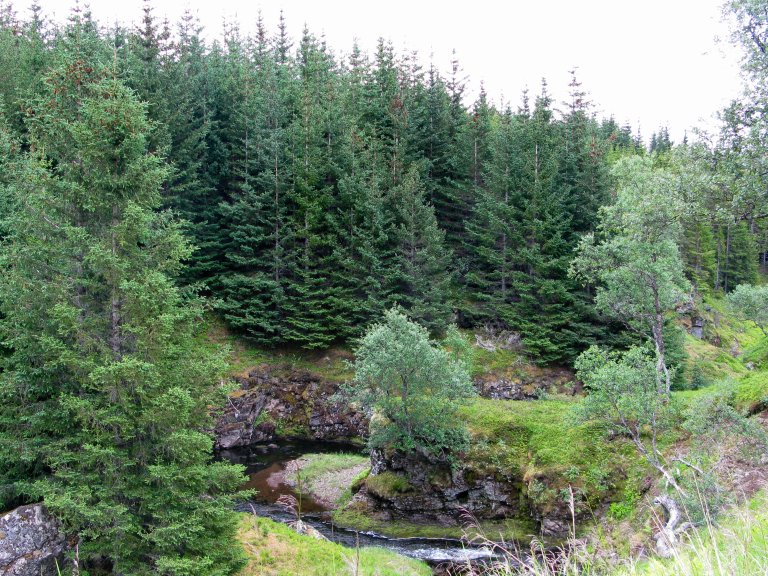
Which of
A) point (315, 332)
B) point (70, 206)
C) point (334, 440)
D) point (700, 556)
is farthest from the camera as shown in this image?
point (315, 332)

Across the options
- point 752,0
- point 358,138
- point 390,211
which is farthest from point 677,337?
point 752,0

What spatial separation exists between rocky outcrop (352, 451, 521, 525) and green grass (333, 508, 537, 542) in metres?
0.37

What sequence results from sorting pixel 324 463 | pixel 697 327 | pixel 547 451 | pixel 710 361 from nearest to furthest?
pixel 547 451 → pixel 324 463 → pixel 710 361 → pixel 697 327

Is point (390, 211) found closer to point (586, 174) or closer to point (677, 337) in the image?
point (586, 174)

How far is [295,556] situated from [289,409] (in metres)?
20.6

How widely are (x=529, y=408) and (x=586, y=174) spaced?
24153 mm

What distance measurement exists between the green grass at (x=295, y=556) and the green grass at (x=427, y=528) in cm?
338

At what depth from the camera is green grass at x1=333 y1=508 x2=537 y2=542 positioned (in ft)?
69.5

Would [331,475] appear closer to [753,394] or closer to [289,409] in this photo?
[289,409]

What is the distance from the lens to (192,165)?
37.1 metres

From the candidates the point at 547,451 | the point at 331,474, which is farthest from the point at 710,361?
the point at 331,474

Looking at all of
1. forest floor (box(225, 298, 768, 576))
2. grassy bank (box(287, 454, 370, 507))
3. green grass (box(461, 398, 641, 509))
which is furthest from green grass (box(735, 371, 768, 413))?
grassy bank (box(287, 454, 370, 507))

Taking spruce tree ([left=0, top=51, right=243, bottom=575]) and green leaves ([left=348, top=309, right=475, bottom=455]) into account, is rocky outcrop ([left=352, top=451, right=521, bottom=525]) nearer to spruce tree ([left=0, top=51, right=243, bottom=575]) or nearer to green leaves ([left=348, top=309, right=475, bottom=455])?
green leaves ([left=348, top=309, right=475, bottom=455])

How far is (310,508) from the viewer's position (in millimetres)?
24891
